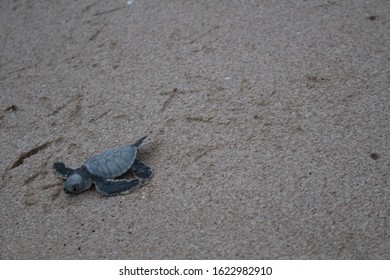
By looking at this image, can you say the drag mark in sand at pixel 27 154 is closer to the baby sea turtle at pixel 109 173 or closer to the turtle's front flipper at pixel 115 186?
the baby sea turtle at pixel 109 173

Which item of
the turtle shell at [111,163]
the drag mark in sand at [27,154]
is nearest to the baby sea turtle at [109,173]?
the turtle shell at [111,163]

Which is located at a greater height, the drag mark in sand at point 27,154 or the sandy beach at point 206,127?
the drag mark in sand at point 27,154

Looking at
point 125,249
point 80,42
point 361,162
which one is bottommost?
point 361,162

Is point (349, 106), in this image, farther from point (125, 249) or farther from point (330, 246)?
point (125, 249)

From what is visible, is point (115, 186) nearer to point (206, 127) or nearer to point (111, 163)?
point (111, 163)

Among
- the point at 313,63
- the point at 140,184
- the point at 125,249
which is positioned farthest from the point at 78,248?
the point at 313,63

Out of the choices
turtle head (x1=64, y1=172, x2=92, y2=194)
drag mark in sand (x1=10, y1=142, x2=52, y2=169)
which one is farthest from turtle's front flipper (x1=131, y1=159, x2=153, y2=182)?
drag mark in sand (x1=10, y1=142, x2=52, y2=169)
